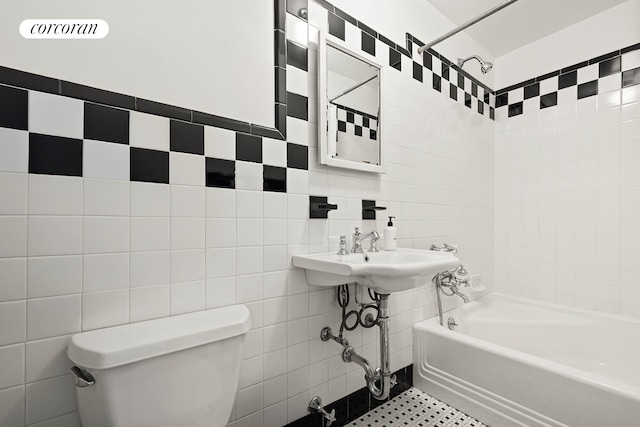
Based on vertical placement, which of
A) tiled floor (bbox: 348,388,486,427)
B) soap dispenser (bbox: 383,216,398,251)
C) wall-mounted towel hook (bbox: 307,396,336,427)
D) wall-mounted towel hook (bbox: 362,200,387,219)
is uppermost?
wall-mounted towel hook (bbox: 362,200,387,219)

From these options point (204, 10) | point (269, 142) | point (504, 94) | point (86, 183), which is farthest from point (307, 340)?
point (504, 94)

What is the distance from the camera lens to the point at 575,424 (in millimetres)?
1216

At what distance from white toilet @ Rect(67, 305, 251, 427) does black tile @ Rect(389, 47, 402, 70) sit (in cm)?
155

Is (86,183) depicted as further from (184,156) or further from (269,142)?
(269,142)

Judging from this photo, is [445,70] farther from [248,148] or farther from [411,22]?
[248,148]

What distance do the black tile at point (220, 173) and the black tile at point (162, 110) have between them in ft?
0.53

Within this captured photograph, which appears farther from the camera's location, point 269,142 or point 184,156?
point 269,142

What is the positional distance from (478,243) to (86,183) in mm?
2473

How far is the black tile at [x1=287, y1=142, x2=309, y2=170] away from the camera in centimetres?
128

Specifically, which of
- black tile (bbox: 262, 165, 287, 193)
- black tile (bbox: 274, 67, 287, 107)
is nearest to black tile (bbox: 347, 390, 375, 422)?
black tile (bbox: 262, 165, 287, 193)

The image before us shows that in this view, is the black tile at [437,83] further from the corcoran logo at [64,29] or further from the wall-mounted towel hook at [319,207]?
the corcoran logo at [64,29]

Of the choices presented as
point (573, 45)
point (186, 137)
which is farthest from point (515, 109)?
point (186, 137)

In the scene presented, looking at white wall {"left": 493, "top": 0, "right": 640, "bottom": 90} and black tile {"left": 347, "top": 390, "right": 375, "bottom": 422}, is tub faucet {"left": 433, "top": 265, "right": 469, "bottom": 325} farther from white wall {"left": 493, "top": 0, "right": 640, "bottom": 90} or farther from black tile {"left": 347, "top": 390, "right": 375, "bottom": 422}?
white wall {"left": 493, "top": 0, "right": 640, "bottom": 90}

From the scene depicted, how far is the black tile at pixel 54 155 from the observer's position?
30.9 inches
